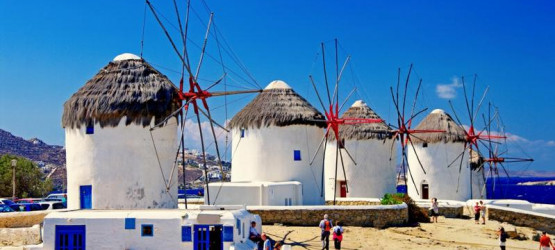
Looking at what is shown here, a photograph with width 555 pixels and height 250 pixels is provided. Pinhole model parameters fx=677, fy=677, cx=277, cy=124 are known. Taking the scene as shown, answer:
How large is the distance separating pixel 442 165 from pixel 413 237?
14854 mm

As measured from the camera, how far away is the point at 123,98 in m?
24.3

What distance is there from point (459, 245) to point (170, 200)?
423 inches

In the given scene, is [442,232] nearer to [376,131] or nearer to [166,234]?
[376,131]

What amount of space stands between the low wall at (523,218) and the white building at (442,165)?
23.1ft

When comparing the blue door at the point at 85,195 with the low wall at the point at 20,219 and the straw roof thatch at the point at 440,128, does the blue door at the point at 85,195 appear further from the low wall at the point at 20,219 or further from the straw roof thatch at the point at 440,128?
the straw roof thatch at the point at 440,128

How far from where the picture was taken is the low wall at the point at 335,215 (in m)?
25.8

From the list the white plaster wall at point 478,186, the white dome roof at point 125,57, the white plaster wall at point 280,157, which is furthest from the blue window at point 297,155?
the white plaster wall at point 478,186

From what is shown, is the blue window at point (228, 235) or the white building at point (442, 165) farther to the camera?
the white building at point (442, 165)

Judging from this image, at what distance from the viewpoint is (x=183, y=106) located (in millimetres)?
24188

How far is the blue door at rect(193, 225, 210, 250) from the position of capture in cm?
1895

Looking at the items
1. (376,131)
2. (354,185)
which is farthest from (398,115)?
(354,185)

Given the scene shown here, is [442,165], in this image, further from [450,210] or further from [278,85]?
[278,85]

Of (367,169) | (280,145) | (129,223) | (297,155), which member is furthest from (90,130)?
(367,169)

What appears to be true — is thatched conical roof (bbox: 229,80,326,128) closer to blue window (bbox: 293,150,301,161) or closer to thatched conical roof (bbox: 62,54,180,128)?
blue window (bbox: 293,150,301,161)
